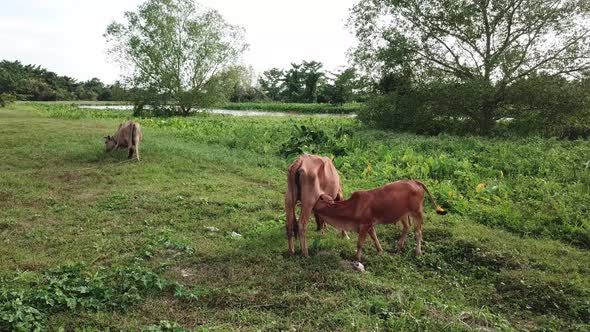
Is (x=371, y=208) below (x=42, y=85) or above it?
below

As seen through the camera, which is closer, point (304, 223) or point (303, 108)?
point (304, 223)

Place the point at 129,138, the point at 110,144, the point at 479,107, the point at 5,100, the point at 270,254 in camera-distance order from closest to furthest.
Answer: the point at 270,254 < the point at 129,138 < the point at 110,144 < the point at 479,107 < the point at 5,100

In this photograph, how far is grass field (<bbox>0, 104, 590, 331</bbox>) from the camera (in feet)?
14.3

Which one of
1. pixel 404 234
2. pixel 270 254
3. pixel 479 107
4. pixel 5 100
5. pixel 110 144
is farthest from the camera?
pixel 5 100

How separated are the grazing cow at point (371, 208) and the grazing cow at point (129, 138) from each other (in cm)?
842

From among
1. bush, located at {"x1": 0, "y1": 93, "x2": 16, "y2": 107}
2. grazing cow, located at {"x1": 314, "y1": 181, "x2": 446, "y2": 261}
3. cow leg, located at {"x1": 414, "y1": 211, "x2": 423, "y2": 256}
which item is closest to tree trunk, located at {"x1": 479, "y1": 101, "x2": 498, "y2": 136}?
cow leg, located at {"x1": 414, "y1": 211, "x2": 423, "y2": 256}

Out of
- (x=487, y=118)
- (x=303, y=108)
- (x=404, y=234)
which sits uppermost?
(x=487, y=118)

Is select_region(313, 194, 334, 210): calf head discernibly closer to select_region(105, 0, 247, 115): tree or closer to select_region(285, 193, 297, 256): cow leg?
select_region(285, 193, 297, 256): cow leg

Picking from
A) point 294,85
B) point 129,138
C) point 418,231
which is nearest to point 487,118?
point 129,138

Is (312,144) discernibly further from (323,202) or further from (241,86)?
(241,86)

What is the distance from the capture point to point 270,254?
5895 millimetres

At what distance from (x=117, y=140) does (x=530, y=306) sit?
11.8 metres

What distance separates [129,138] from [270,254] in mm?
8414

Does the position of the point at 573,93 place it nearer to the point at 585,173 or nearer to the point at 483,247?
the point at 585,173
